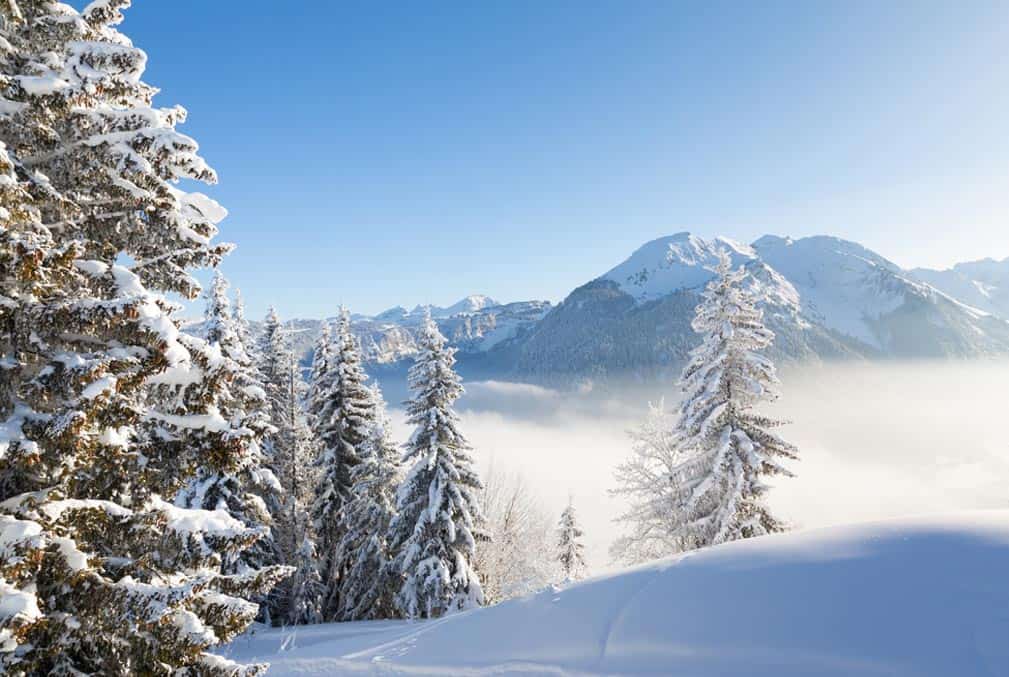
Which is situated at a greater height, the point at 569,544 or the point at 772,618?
the point at 772,618

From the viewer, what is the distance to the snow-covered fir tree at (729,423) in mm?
16719

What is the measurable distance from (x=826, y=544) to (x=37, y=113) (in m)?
10.0

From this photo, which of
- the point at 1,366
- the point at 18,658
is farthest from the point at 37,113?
the point at 18,658

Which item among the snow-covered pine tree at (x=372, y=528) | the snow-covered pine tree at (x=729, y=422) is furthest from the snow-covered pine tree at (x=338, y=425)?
the snow-covered pine tree at (x=729, y=422)

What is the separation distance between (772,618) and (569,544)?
114 feet

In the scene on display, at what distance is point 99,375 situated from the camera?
4.57 meters

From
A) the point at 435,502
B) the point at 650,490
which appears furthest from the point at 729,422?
the point at 435,502

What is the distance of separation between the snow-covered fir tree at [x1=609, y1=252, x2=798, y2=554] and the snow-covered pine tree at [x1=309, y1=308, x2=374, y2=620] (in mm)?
13029

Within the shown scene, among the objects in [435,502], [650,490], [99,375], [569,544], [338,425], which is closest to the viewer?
[99,375]

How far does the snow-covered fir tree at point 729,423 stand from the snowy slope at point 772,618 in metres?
9.53

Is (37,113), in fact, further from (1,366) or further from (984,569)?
(984,569)

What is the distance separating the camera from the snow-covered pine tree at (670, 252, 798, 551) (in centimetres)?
1672

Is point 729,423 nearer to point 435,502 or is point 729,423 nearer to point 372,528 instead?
point 435,502

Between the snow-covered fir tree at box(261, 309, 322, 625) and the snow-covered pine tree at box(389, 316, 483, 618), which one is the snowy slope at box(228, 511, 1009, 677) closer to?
the snow-covered pine tree at box(389, 316, 483, 618)
